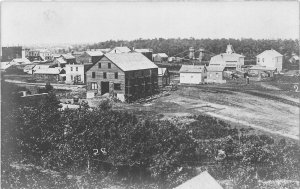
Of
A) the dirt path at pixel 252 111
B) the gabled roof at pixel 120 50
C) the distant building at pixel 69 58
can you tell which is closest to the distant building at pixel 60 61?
the distant building at pixel 69 58

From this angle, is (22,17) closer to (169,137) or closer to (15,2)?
(15,2)

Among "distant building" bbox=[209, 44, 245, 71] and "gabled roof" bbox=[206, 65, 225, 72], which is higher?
"distant building" bbox=[209, 44, 245, 71]

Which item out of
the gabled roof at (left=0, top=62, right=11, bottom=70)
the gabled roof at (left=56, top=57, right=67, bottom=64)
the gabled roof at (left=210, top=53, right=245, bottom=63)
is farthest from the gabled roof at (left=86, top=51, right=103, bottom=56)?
the gabled roof at (left=210, top=53, right=245, bottom=63)

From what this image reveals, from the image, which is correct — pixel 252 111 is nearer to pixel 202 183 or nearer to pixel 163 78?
pixel 202 183

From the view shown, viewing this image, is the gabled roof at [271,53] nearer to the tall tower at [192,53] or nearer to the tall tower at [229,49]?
the tall tower at [229,49]

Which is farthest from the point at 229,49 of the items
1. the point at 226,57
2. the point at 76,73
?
the point at 76,73

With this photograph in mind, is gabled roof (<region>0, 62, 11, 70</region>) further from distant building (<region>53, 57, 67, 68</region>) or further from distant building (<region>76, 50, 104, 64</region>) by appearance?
distant building (<region>76, 50, 104, 64</region>)

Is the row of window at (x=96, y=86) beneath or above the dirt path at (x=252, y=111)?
Result: above
